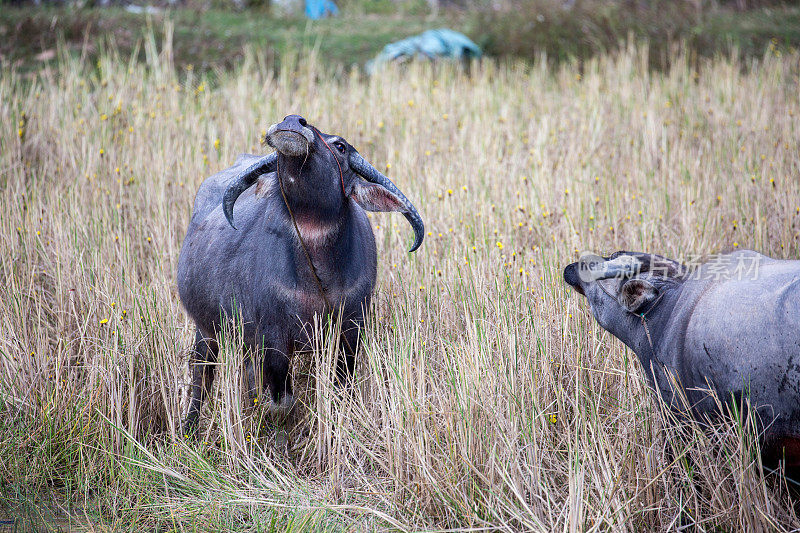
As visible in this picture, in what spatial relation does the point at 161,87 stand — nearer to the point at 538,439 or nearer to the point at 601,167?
the point at 601,167

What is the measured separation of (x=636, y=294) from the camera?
2.72m

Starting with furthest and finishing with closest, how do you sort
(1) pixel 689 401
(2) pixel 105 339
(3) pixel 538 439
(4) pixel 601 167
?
(4) pixel 601 167 → (2) pixel 105 339 → (3) pixel 538 439 → (1) pixel 689 401

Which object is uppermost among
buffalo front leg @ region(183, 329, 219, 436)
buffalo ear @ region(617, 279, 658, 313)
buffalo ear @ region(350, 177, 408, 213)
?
buffalo ear @ region(350, 177, 408, 213)

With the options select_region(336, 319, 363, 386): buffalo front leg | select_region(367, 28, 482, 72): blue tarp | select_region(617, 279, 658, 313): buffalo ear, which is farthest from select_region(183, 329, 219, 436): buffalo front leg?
select_region(367, 28, 482, 72): blue tarp

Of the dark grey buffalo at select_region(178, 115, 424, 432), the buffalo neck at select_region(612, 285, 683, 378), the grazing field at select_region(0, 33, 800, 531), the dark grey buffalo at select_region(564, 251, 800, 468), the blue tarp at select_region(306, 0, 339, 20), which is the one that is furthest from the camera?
the blue tarp at select_region(306, 0, 339, 20)

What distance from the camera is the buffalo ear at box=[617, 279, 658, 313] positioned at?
106 inches

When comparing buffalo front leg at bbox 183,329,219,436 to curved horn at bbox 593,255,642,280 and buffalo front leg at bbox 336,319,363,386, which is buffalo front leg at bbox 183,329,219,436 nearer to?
buffalo front leg at bbox 336,319,363,386

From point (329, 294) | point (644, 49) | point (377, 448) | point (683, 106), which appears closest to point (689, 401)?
point (377, 448)

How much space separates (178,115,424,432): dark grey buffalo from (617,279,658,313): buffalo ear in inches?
38.4

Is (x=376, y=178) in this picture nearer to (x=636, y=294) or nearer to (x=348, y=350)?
(x=348, y=350)

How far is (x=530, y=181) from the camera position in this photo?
19.5ft

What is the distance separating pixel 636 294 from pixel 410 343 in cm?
104

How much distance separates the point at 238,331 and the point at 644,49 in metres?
8.02

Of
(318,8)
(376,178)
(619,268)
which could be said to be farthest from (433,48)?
(619,268)
